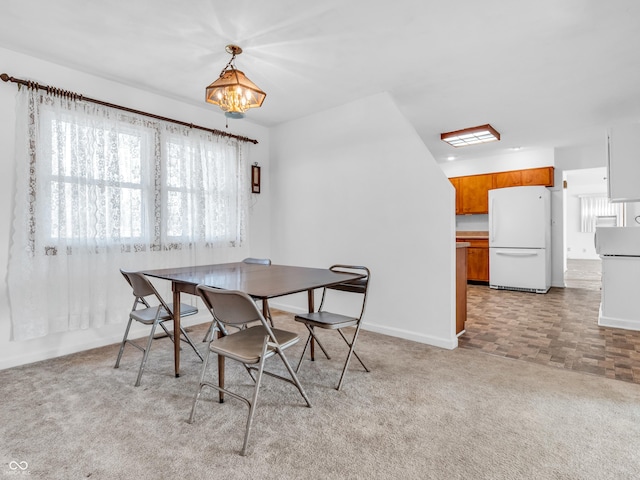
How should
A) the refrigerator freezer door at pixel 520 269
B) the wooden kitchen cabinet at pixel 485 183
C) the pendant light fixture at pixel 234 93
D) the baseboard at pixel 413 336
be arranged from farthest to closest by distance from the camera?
the wooden kitchen cabinet at pixel 485 183 → the refrigerator freezer door at pixel 520 269 → the baseboard at pixel 413 336 → the pendant light fixture at pixel 234 93

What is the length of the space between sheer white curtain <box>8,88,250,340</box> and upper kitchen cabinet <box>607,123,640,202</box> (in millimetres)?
4383

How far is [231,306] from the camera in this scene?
1826 millimetres

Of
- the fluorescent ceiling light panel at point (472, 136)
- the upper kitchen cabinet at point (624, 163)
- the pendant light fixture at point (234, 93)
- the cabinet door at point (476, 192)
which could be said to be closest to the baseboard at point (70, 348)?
the pendant light fixture at point (234, 93)

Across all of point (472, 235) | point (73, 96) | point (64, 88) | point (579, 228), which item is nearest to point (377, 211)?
point (73, 96)

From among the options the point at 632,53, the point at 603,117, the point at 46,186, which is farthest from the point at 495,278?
the point at 46,186

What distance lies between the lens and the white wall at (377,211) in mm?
3373

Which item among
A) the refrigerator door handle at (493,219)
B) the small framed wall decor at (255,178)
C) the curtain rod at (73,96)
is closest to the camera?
the curtain rod at (73,96)

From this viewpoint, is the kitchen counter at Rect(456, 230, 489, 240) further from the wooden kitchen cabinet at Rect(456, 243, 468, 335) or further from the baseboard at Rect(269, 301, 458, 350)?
the baseboard at Rect(269, 301, 458, 350)

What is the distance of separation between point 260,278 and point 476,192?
567 centimetres

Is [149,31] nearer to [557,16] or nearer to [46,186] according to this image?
[46,186]

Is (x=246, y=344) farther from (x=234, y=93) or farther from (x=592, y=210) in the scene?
(x=592, y=210)

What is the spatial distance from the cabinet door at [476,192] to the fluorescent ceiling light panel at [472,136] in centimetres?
144

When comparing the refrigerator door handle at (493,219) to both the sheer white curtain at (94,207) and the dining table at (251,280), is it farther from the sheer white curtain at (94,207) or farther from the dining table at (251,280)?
the sheer white curtain at (94,207)

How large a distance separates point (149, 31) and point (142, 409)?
2594mm
